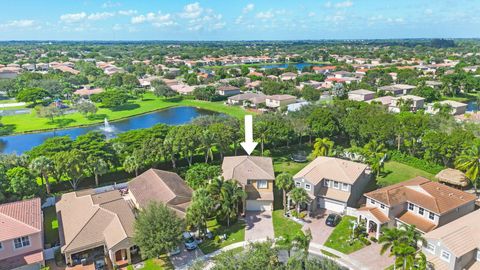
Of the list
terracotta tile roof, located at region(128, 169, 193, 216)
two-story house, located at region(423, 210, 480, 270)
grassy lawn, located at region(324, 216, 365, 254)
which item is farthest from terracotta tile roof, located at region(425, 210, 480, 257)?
terracotta tile roof, located at region(128, 169, 193, 216)

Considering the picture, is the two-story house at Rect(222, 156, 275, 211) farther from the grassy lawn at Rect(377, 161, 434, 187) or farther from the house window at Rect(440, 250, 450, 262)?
the house window at Rect(440, 250, 450, 262)

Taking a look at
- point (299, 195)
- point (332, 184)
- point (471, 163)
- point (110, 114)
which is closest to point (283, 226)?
point (299, 195)

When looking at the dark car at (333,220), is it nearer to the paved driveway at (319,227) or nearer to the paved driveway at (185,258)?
the paved driveway at (319,227)

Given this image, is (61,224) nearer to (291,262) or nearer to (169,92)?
(291,262)

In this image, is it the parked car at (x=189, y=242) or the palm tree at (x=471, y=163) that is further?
the palm tree at (x=471, y=163)

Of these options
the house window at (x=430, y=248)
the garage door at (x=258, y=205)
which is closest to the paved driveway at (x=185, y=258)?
the garage door at (x=258, y=205)

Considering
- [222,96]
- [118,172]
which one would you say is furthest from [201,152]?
[222,96]

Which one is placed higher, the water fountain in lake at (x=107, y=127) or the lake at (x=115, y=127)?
the water fountain in lake at (x=107, y=127)
